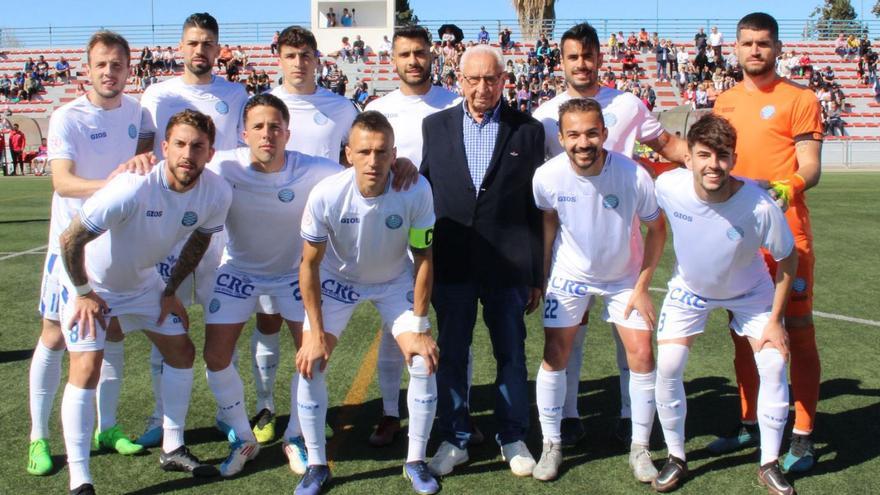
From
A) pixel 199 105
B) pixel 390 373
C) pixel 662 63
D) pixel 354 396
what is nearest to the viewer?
pixel 390 373

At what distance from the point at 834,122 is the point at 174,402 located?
3279cm

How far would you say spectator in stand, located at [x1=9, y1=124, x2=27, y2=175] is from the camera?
2850cm

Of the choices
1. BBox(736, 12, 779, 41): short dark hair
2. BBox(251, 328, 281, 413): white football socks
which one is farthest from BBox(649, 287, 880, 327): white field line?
BBox(251, 328, 281, 413): white football socks

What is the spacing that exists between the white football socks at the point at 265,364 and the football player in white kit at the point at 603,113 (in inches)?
70.1

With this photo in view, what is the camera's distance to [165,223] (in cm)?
424

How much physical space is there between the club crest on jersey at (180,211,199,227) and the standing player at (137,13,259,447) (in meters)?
0.74

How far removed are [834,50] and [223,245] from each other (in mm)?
42098

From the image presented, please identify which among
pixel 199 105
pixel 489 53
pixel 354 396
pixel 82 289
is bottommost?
pixel 354 396

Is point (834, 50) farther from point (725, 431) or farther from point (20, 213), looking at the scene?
point (725, 431)

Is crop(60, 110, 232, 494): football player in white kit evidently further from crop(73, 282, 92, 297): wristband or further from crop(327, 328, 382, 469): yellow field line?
crop(327, 328, 382, 469): yellow field line

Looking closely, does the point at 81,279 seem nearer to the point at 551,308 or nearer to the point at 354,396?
the point at 354,396

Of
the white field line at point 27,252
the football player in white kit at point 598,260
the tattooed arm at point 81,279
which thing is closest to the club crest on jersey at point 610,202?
the football player in white kit at point 598,260

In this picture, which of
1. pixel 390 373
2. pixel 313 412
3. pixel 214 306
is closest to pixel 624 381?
pixel 390 373

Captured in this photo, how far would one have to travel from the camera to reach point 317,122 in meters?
5.34
